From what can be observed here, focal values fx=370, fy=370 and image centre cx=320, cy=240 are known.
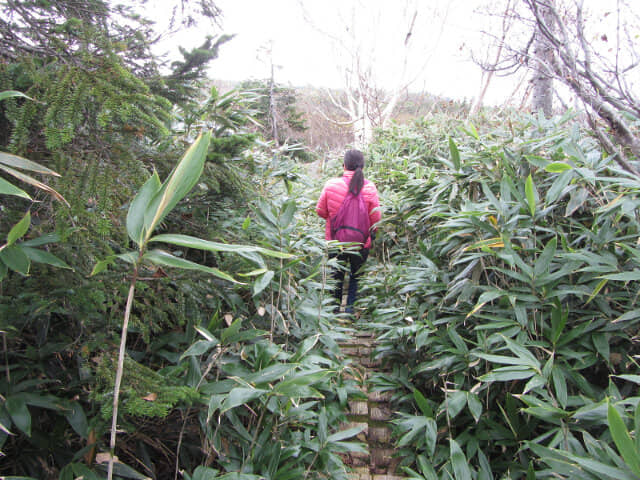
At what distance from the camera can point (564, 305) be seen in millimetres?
1723

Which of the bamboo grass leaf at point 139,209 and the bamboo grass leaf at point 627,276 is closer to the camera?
the bamboo grass leaf at point 139,209

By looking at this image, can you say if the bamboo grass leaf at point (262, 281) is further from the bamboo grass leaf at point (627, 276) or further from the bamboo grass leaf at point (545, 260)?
the bamboo grass leaf at point (627, 276)

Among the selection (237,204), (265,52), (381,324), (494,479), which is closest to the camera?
(494,479)

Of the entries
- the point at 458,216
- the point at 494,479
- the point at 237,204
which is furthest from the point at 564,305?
the point at 237,204

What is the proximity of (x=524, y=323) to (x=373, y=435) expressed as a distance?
107cm

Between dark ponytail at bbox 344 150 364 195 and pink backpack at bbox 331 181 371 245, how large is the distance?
0.22 feet

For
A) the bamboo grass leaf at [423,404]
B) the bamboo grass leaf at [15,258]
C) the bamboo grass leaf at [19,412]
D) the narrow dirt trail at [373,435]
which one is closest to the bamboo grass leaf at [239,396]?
the bamboo grass leaf at [19,412]

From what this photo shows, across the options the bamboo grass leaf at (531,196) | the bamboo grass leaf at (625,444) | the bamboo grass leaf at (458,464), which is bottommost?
the bamboo grass leaf at (458,464)

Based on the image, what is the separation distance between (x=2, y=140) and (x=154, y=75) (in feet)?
2.30

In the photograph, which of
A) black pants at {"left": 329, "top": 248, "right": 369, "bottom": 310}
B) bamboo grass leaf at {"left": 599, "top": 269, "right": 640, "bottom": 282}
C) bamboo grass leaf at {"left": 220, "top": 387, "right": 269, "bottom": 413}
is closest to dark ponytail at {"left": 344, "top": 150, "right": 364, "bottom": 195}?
black pants at {"left": 329, "top": 248, "right": 369, "bottom": 310}

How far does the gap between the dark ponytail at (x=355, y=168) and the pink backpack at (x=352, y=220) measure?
68 mm

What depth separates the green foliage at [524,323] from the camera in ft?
4.82

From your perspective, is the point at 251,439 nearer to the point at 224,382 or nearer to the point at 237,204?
Result: the point at 224,382

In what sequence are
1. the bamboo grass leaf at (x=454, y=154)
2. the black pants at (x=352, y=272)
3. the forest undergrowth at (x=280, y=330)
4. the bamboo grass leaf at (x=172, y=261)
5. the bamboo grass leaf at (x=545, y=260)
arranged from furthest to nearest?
1. the black pants at (x=352, y=272)
2. the bamboo grass leaf at (x=454, y=154)
3. the bamboo grass leaf at (x=545, y=260)
4. the forest undergrowth at (x=280, y=330)
5. the bamboo grass leaf at (x=172, y=261)
